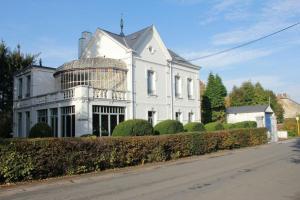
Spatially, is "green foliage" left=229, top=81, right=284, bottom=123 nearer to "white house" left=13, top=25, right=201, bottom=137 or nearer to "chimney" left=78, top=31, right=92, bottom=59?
"white house" left=13, top=25, right=201, bottom=137

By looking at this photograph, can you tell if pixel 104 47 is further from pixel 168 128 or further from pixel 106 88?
pixel 168 128

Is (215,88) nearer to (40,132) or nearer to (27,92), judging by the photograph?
(27,92)

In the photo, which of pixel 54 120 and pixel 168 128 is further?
pixel 54 120

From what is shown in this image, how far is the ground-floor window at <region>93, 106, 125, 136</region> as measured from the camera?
24812 millimetres

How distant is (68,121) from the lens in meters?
25.2

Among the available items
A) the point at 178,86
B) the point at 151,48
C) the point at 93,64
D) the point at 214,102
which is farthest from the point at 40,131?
the point at 214,102

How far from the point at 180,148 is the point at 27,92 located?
55.1 feet

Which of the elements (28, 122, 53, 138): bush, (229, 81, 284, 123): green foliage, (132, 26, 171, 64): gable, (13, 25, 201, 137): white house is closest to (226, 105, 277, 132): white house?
(13, 25, 201, 137): white house

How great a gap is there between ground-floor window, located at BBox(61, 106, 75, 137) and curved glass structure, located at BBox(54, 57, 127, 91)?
9.31 ft

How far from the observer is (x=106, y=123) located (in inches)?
1006

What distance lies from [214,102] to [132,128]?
27439mm

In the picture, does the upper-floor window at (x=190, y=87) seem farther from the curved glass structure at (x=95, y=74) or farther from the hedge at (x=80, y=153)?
the hedge at (x=80, y=153)

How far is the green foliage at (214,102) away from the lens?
1823 inches

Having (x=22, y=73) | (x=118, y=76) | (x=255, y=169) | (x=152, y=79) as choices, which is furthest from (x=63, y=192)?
(x=22, y=73)
